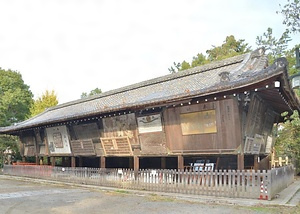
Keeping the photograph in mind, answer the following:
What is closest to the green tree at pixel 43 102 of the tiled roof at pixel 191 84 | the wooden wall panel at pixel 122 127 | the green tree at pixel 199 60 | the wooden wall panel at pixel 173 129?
the tiled roof at pixel 191 84

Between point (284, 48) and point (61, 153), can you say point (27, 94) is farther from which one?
point (284, 48)

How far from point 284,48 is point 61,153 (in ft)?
76.9

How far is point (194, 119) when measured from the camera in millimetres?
11836

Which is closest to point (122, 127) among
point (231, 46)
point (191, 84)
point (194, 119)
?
point (191, 84)

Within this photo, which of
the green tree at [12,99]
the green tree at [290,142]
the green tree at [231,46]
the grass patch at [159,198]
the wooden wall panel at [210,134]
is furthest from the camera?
the green tree at [231,46]

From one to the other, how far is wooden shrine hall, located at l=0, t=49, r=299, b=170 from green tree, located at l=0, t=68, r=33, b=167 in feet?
35.6

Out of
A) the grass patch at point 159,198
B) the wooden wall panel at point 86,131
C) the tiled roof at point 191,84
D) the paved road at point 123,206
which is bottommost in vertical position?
the grass patch at point 159,198

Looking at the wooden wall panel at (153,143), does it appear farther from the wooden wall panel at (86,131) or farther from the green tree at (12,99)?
the green tree at (12,99)

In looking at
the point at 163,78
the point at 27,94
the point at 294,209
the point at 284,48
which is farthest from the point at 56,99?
the point at 294,209

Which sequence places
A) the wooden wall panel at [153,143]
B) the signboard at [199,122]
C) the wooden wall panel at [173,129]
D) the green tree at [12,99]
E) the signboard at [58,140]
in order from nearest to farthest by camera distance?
the signboard at [199,122] → the wooden wall panel at [173,129] → the wooden wall panel at [153,143] → the signboard at [58,140] → the green tree at [12,99]

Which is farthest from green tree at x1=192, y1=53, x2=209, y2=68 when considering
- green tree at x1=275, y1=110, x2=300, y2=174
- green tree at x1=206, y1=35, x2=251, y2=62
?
green tree at x1=275, y1=110, x2=300, y2=174

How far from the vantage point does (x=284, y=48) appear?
1145 inches

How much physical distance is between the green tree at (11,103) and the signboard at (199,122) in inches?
846

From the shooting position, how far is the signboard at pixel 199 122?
1134cm
